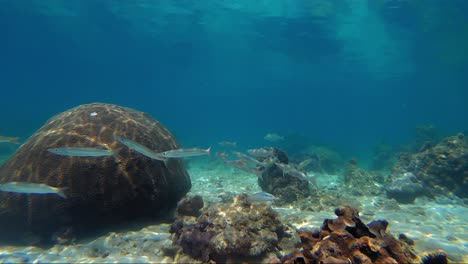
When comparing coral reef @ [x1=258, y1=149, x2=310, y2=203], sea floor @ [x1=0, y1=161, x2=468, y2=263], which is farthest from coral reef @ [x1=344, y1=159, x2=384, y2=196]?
coral reef @ [x1=258, y1=149, x2=310, y2=203]

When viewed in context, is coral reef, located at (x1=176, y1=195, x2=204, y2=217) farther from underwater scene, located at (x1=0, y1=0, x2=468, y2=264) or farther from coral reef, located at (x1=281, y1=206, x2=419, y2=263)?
coral reef, located at (x1=281, y1=206, x2=419, y2=263)

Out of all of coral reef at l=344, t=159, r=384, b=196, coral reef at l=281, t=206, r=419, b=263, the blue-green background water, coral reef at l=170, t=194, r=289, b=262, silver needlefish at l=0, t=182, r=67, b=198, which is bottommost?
coral reef at l=344, t=159, r=384, b=196

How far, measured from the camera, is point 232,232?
16.1ft

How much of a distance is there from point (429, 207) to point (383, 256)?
8836 millimetres

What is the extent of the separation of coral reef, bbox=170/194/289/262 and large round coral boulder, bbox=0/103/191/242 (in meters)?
1.40

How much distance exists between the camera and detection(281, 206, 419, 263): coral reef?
12.5 ft

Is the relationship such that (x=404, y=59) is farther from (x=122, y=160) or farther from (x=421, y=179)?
(x=122, y=160)

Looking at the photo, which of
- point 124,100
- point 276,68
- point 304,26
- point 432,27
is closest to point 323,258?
point 304,26

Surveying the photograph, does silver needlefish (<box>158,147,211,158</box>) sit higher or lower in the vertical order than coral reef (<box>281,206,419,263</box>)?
higher

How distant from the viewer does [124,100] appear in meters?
141

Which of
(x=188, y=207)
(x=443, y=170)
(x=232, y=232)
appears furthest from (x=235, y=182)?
(x=232, y=232)

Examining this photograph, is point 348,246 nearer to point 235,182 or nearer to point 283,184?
point 283,184

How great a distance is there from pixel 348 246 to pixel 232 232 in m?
1.79

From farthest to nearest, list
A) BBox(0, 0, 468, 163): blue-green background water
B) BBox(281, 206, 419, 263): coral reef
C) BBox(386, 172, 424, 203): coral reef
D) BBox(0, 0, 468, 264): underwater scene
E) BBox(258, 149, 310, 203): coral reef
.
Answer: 1. BBox(0, 0, 468, 163): blue-green background water
2. BBox(386, 172, 424, 203): coral reef
3. BBox(258, 149, 310, 203): coral reef
4. BBox(0, 0, 468, 264): underwater scene
5. BBox(281, 206, 419, 263): coral reef
